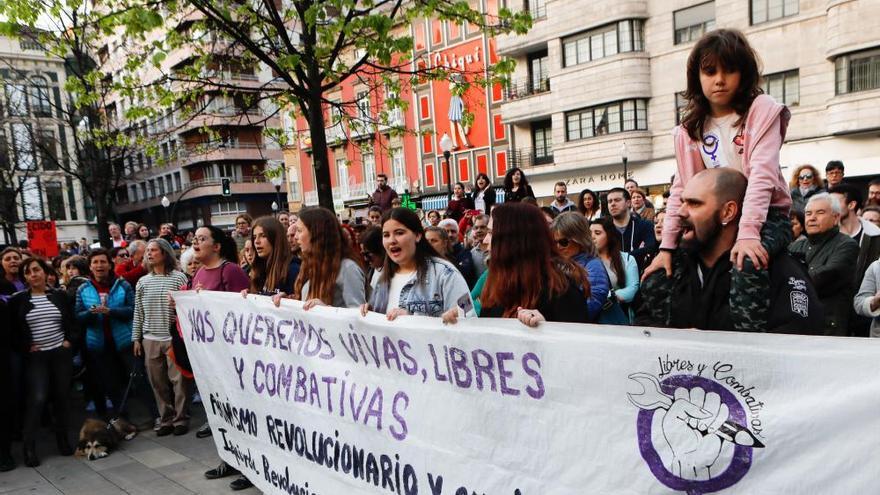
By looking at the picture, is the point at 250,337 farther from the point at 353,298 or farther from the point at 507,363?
the point at 507,363

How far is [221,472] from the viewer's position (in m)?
4.71

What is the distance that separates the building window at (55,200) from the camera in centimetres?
4958

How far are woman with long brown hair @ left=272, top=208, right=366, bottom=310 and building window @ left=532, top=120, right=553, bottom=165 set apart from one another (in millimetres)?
26847

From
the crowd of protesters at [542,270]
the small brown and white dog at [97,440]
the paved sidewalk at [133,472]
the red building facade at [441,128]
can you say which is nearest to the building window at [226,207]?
the red building facade at [441,128]

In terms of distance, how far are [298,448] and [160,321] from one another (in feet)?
10.5

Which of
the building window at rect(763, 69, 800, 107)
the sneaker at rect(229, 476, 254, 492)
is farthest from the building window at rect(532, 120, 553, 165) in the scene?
the sneaker at rect(229, 476, 254, 492)

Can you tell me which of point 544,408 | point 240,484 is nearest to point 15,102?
point 240,484

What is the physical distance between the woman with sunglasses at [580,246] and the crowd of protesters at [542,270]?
10mm

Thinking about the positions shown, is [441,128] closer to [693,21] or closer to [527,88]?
[527,88]

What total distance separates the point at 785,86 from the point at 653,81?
513 centimetres

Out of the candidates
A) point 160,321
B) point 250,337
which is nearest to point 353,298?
point 250,337

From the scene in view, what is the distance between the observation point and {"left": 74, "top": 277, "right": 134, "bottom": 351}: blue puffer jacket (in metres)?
6.53

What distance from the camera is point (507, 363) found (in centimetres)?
264

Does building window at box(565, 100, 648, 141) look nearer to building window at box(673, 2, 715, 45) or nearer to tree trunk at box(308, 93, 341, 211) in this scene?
building window at box(673, 2, 715, 45)
